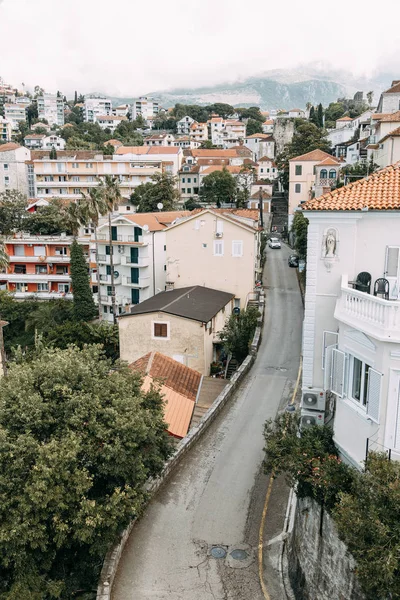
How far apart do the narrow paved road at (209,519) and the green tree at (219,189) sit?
207 feet

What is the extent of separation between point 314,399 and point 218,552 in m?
5.49

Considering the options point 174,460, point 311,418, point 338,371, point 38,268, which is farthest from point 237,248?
point 38,268

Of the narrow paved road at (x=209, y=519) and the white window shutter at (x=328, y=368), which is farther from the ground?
the white window shutter at (x=328, y=368)

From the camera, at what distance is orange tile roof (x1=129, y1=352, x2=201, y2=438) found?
24423 mm

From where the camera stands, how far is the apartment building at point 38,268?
6125 centimetres

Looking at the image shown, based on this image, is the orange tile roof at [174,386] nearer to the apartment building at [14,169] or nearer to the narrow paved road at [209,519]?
the narrow paved road at [209,519]

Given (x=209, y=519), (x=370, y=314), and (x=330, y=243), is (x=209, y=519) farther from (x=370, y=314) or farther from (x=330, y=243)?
(x=330, y=243)

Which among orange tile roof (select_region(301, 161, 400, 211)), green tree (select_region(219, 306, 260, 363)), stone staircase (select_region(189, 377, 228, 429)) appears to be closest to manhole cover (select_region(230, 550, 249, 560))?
stone staircase (select_region(189, 377, 228, 429))

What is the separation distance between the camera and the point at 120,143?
136 m

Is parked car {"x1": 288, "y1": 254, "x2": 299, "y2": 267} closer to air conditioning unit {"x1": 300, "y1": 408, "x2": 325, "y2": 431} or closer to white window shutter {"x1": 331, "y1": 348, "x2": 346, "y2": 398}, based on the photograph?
air conditioning unit {"x1": 300, "y1": 408, "x2": 325, "y2": 431}

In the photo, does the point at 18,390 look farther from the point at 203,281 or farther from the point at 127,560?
the point at 203,281

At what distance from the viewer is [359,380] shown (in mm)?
14195

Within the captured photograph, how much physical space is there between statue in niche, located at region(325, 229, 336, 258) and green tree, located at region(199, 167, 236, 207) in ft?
235

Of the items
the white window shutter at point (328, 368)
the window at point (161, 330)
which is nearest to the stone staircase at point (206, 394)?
the window at point (161, 330)
